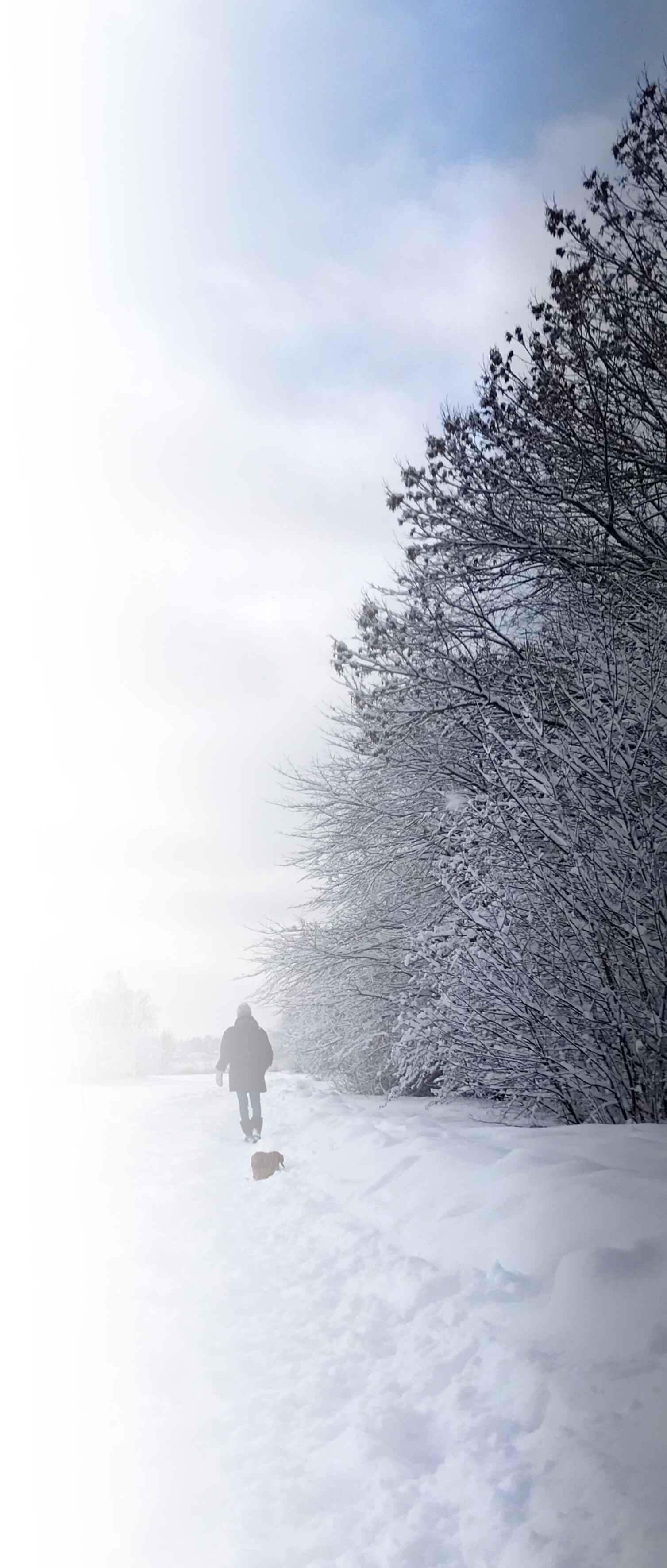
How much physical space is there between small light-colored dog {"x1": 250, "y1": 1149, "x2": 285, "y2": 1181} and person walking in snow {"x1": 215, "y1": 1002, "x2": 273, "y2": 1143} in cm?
242

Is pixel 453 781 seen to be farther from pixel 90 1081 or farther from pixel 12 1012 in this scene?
pixel 90 1081

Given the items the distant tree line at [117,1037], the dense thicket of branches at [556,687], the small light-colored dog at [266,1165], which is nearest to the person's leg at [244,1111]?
the small light-colored dog at [266,1165]

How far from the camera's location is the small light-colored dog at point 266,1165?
27.1ft

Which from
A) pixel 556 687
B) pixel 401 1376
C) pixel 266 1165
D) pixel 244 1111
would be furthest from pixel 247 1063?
pixel 401 1376

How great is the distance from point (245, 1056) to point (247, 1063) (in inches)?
3.8

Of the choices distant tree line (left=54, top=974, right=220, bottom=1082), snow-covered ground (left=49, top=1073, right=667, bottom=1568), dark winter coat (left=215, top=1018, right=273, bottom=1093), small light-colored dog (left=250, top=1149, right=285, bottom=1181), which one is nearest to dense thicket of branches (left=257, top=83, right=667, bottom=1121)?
snow-covered ground (left=49, top=1073, right=667, bottom=1568)

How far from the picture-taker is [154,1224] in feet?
23.1

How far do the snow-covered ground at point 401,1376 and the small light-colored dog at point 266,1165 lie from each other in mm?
1968

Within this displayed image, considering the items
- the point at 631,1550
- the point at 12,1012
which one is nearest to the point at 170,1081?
the point at 12,1012

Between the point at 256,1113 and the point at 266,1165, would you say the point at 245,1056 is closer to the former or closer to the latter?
the point at 256,1113

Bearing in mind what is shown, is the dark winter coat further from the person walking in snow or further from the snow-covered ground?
the snow-covered ground

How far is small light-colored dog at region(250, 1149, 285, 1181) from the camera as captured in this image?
8273mm

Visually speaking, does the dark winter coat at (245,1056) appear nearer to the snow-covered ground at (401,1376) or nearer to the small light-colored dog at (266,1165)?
the small light-colored dog at (266,1165)

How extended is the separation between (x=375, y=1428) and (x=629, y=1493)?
116 centimetres
